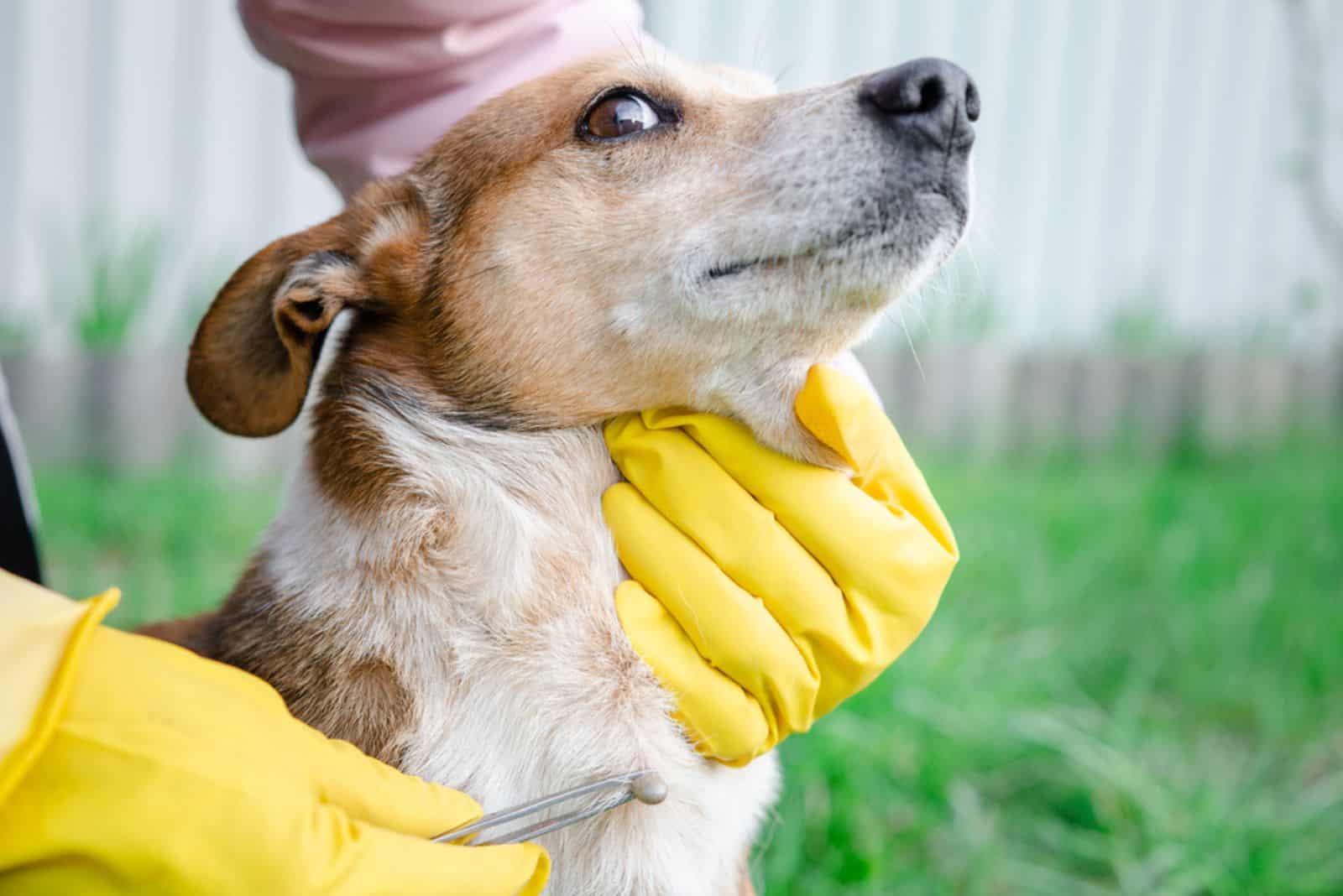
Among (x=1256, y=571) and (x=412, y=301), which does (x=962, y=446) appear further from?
(x=412, y=301)

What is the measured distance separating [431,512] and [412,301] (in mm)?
353

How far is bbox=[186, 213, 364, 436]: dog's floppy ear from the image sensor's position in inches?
62.9

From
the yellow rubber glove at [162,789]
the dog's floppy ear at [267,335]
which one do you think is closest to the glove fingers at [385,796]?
the yellow rubber glove at [162,789]

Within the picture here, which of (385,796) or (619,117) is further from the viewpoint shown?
(619,117)

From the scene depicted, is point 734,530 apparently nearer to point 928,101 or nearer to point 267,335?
point 928,101

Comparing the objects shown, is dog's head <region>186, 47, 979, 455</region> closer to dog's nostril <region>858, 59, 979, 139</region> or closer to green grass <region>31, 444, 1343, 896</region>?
dog's nostril <region>858, 59, 979, 139</region>

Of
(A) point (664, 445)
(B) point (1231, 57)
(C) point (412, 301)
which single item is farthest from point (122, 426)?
(B) point (1231, 57)

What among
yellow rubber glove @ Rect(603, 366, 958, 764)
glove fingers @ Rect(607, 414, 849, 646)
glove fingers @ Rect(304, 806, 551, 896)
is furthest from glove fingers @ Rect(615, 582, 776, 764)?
glove fingers @ Rect(304, 806, 551, 896)

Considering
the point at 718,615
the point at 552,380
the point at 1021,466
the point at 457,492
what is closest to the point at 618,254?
the point at 552,380

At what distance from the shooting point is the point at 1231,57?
6.83 metres

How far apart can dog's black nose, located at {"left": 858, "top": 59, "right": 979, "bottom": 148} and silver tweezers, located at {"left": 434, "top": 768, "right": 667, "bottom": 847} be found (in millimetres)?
891

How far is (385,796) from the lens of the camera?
117cm

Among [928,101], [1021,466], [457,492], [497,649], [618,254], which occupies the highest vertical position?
[928,101]

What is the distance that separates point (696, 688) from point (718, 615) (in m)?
0.10
